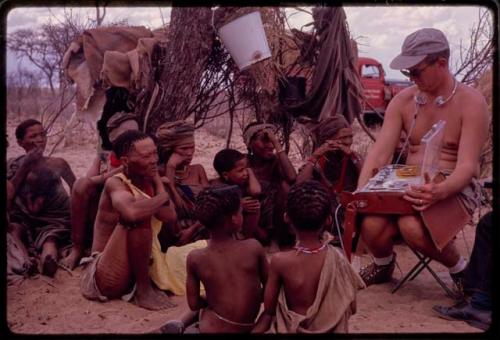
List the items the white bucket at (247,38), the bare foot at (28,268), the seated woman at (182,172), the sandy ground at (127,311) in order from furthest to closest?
1. the white bucket at (247,38)
2. the seated woman at (182,172)
3. the bare foot at (28,268)
4. the sandy ground at (127,311)

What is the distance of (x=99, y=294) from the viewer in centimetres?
387

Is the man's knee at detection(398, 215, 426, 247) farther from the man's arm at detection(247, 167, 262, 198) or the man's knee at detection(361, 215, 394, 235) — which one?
the man's arm at detection(247, 167, 262, 198)

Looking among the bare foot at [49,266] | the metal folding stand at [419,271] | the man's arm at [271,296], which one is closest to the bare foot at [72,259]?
the bare foot at [49,266]

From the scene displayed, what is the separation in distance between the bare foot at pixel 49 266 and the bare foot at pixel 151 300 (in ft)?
2.51

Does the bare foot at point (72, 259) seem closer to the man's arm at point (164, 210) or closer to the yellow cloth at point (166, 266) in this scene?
the yellow cloth at point (166, 266)

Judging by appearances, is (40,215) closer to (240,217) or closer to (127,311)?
(127,311)

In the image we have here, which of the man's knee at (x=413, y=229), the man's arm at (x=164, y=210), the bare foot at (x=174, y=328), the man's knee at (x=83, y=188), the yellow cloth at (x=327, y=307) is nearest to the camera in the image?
the yellow cloth at (x=327, y=307)

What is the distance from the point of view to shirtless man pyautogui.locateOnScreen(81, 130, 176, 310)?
369cm

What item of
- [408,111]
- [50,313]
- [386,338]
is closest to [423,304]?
[386,338]

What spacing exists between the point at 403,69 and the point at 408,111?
1.46 feet

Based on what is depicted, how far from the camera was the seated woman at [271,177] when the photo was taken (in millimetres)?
5059

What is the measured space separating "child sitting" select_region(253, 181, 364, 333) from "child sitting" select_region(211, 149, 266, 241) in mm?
1719

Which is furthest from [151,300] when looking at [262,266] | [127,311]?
[262,266]

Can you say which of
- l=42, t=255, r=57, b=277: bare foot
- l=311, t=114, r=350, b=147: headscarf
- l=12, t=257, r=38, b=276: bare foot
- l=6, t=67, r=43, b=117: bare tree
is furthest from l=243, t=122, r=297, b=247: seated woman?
l=6, t=67, r=43, b=117: bare tree
